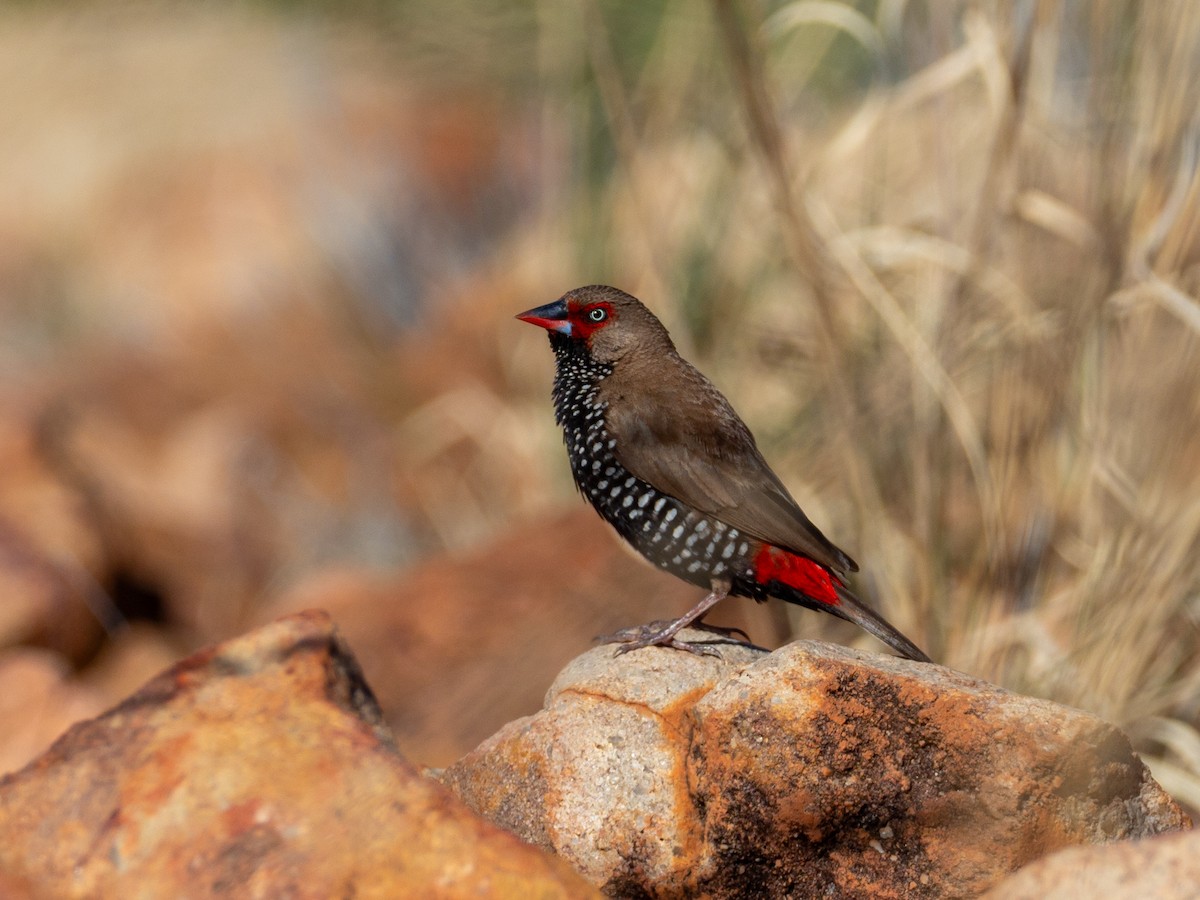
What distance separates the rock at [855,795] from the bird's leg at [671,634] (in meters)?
0.47

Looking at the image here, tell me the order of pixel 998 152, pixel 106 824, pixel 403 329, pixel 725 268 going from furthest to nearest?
pixel 403 329, pixel 725 268, pixel 998 152, pixel 106 824

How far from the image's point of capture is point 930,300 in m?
4.83

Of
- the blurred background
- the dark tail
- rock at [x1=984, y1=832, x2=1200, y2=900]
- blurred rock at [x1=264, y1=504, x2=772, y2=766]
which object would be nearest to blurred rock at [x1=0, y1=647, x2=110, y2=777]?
the blurred background

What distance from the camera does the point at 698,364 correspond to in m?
6.02

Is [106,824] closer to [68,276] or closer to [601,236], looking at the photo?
[601,236]

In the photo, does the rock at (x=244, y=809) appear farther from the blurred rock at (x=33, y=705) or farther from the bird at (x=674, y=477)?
the blurred rock at (x=33, y=705)

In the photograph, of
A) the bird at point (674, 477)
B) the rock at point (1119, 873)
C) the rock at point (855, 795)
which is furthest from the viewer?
the bird at point (674, 477)

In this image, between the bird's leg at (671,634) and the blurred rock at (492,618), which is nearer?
the bird's leg at (671,634)

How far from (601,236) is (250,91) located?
1043cm

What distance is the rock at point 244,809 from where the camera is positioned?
7.79ft

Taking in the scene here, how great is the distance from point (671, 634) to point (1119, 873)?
1.28 meters

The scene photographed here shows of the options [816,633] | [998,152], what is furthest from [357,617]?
[998,152]

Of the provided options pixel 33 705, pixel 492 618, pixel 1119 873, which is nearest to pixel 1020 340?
pixel 492 618

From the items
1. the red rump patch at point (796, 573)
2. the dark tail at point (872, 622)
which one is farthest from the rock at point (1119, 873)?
the red rump patch at point (796, 573)
